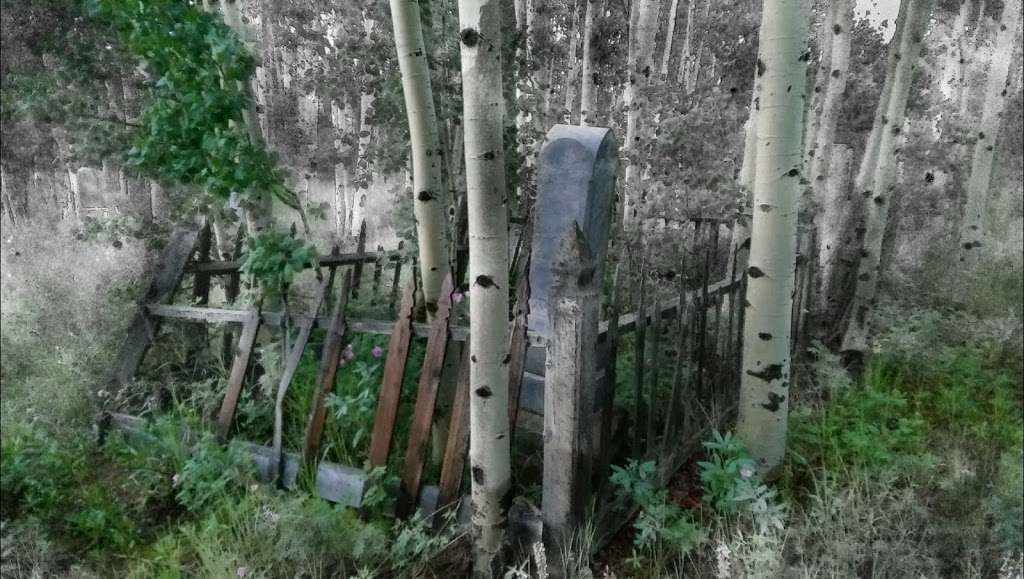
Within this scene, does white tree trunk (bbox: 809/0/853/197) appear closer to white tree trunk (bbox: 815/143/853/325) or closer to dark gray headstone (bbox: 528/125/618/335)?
white tree trunk (bbox: 815/143/853/325)

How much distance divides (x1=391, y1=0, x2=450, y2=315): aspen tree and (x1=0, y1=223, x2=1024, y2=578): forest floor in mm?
673

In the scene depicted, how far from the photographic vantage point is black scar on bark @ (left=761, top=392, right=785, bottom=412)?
10.7 feet

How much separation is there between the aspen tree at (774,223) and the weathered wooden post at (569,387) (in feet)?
4.06

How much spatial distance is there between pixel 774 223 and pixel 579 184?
1143 millimetres

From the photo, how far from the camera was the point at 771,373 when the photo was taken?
3.23 m

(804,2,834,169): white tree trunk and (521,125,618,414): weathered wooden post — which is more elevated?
(804,2,834,169): white tree trunk

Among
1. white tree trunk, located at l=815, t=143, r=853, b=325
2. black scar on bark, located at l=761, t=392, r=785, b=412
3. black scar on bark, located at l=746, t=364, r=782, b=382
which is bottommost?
black scar on bark, located at l=761, t=392, r=785, b=412

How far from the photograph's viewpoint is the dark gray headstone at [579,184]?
8.46 ft

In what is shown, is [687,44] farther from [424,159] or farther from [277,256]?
[277,256]

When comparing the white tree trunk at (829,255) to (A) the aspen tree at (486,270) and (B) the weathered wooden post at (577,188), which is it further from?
(A) the aspen tree at (486,270)

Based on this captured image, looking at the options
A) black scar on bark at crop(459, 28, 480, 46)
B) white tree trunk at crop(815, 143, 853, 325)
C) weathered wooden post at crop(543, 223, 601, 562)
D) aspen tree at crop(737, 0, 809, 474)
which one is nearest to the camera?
black scar on bark at crop(459, 28, 480, 46)

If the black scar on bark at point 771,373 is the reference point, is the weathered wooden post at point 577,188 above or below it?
above

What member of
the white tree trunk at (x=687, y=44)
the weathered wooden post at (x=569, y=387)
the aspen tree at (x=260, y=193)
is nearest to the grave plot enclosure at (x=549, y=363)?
the weathered wooden post at (x=569, y=387)

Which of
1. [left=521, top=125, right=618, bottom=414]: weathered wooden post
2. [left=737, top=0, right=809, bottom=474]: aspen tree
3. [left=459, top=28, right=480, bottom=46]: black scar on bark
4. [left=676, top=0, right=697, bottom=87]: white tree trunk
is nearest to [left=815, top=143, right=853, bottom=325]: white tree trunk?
[left=737, top=0, right=809, bottom=474]: aspen tree
